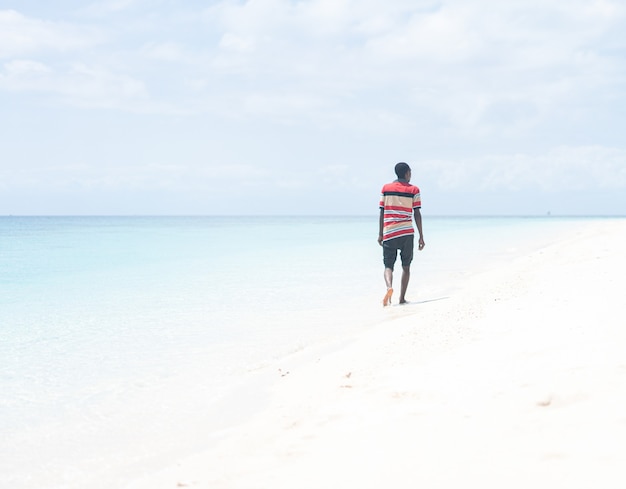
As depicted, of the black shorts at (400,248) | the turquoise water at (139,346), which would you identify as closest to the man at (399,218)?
the black shorts at (400,248)

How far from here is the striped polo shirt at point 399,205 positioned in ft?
27.8

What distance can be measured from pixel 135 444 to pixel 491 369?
7.56 feet

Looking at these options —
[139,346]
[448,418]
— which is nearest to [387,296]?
[139,346]

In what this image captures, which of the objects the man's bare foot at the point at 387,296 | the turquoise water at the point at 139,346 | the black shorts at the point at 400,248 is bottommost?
the turquoise water at the point at 139,346

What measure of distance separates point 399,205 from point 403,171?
1.59ft

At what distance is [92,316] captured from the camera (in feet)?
28.1

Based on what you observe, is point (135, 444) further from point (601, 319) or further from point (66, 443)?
point (601, 319)

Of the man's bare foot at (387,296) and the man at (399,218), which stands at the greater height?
the man at (399,218)

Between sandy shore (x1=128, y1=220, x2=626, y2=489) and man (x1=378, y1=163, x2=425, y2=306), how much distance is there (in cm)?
347

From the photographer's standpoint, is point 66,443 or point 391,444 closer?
point 391,444

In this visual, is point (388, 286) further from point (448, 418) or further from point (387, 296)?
point (448, 418)

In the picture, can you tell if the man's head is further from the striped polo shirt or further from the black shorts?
the black shorts

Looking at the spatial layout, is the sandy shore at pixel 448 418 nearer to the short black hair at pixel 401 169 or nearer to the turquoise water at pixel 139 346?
the turquoise water at pixel 139 346

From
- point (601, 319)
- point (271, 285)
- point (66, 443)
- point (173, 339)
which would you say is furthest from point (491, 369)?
point (271, 285)
